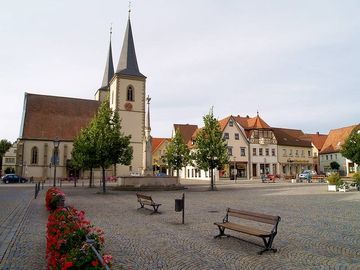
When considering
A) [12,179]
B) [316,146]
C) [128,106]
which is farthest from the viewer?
[316,146]

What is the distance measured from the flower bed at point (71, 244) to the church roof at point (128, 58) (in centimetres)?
5598

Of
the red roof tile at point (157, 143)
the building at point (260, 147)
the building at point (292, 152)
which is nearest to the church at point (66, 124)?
the red roof tile at point (157, 143)

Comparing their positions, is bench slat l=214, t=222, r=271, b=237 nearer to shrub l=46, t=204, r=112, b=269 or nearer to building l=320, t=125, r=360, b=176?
shrub l=46, t=204, r=112, b=269

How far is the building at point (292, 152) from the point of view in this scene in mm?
66713

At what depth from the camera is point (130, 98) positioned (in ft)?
200

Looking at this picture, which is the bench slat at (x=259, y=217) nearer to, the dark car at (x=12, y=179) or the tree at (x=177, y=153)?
the tree at (x=177, y=153)

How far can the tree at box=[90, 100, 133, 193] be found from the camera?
87.2 ft

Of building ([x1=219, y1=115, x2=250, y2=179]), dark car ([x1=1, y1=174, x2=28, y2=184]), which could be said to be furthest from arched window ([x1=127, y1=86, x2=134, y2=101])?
dark car ([x1=1, y1=174, x2=28, y2=184])

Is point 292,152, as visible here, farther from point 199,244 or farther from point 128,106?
point 199,244

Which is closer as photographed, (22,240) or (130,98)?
(22,240)

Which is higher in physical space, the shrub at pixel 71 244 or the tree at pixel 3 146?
the tree at pixel 3 146

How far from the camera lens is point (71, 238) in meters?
5.48

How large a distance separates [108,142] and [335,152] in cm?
5545

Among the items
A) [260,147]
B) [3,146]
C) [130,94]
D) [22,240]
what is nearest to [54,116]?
[130,94]
